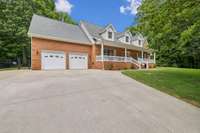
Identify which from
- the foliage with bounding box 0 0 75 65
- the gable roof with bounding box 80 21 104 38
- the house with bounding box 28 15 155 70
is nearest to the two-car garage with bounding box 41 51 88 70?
the house with bounding box 28 15 155 70

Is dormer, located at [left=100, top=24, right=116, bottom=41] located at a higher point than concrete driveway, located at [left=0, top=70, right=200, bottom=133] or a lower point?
higher

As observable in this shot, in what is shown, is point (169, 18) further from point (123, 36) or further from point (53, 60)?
point (123, 36)

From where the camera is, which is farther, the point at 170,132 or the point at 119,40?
the point at 119,40

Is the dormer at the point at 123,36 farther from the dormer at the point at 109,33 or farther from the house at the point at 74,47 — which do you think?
the dormer at the point at 109,33

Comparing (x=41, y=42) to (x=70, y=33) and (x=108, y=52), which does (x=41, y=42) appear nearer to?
(x=70, y=33)

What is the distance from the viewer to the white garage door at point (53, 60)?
711 inches

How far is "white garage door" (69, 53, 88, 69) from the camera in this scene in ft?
67.3

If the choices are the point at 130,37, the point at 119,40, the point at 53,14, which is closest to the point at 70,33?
the point at 119,40

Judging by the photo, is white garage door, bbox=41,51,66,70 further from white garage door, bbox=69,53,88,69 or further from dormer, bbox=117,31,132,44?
dormer, bbox=117,31,132,44

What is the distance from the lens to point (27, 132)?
12.0ft

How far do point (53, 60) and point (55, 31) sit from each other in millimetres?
3599

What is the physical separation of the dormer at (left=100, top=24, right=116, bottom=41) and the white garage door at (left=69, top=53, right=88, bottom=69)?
4372 millimetres

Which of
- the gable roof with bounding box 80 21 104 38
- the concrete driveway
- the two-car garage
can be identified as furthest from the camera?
the gable roof with bounding box 80 21 104 38

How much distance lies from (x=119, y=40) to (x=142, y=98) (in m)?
20.0
